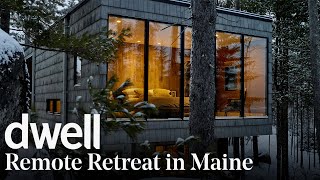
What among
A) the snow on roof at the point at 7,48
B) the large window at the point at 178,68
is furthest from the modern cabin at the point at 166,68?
the snow on roof at the point at 7,48

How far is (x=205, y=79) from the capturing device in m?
6.14

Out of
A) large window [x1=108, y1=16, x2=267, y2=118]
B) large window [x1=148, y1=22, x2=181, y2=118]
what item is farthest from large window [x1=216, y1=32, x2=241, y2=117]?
large window [x1=148, y1=22, x2=181, y2=118]

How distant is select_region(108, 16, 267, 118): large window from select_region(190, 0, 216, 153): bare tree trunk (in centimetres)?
192

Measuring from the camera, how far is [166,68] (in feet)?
33.0

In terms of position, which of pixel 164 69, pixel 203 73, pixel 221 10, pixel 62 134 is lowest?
pixel 62 134

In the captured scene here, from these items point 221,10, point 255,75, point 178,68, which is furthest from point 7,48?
point 255,75

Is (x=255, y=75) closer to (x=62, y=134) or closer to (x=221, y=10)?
(x=221, y=10)

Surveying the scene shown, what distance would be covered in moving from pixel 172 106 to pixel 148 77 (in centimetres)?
120

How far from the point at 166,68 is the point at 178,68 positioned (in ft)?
1.34

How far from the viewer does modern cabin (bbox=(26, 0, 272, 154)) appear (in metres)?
9.16

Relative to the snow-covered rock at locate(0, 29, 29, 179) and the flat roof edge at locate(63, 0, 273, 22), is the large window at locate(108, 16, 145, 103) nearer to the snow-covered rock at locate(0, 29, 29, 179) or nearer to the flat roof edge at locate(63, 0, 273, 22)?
the flat roof edge at locate(63, 0, 273, 22)

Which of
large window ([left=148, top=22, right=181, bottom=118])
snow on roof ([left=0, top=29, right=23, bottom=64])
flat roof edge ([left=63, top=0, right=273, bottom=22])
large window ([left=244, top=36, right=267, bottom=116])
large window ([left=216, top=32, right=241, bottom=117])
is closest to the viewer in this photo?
snow on roof ([left=0, top=29, right=23, bottom=64])

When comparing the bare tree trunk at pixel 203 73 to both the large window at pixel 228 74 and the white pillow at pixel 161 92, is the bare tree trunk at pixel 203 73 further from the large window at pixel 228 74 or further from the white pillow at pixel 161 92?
the large window at pixel 228 74

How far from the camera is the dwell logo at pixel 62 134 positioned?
159 inches
